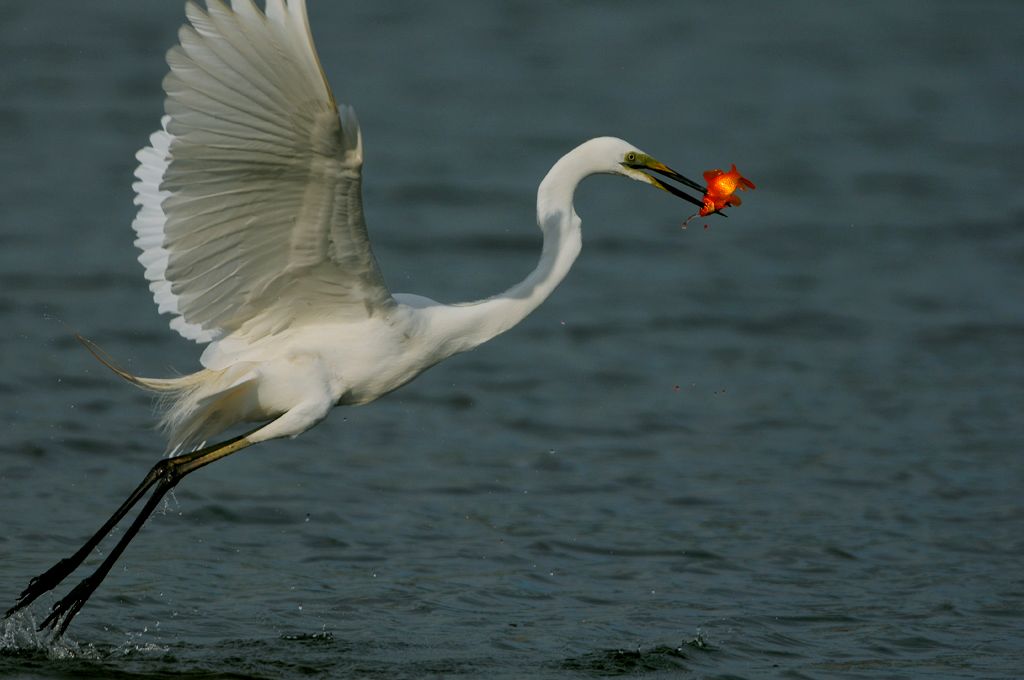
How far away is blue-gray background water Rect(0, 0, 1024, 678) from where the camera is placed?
22.9 feet

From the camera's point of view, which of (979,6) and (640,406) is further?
(979,6)

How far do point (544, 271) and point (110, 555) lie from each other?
217 cm

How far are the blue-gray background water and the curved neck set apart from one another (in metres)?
1.32

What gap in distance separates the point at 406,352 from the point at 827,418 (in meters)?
4.36

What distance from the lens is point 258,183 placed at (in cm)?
559

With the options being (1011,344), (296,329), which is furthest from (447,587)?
(1011,344)

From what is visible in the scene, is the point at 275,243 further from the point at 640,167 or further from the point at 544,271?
the point at 640,167

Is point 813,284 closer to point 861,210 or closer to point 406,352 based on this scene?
point 861,210

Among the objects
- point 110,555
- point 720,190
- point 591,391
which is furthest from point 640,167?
point 591,391

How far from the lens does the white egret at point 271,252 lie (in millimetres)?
5219

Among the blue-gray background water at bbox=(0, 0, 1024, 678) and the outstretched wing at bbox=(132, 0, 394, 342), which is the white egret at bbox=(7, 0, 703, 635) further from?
the blue-gray background water at bbox=(0, 0, 1024, 678)

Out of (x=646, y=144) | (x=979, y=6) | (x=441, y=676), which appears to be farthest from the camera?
(x=979, y=6)

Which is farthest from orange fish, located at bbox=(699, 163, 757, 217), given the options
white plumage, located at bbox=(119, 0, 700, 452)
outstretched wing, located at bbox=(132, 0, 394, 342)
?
outstretched wing, located at bbox=(132, 0, 394, 342)

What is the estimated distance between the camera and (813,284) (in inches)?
509
